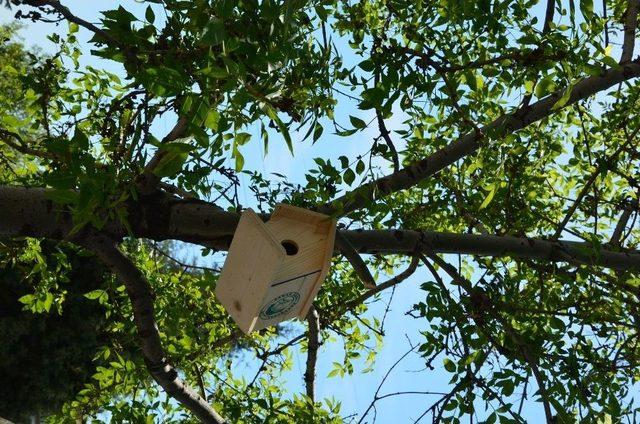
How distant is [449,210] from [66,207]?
8.06ft

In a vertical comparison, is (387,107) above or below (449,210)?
below

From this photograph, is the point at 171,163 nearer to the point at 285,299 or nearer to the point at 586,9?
the point at 285,299

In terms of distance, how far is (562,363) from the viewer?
268 centimetres

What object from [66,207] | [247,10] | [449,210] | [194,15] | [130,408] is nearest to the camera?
[194,15]

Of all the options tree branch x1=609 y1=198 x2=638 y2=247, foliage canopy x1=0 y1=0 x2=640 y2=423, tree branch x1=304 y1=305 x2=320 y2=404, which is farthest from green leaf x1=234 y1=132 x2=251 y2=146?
tree branch x1=609 y1=198 x2=638 y2=247

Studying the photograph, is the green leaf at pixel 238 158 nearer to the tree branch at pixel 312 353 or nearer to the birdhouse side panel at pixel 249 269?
the birdhouse side panel at pixel 249 269

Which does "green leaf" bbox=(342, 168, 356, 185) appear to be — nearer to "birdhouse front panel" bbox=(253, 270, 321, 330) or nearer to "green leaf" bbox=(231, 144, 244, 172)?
"birdhouse front panel" bbox=(253, 270, 321, 330)

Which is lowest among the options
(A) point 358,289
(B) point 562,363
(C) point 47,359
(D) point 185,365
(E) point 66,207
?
(B) point 562,363

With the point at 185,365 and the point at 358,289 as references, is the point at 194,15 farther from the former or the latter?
the point at 358,289

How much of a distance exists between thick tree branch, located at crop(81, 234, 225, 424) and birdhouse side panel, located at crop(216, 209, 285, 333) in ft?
1.57

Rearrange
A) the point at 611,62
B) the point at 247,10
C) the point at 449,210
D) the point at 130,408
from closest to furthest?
the point at 247,10
the point at 611,62
the point at 130,408
the point at 449,210

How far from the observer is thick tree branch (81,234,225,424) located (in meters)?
2.55

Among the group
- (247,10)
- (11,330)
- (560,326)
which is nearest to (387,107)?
(247,10)

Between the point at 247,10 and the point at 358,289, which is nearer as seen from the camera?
the point at 247,10
